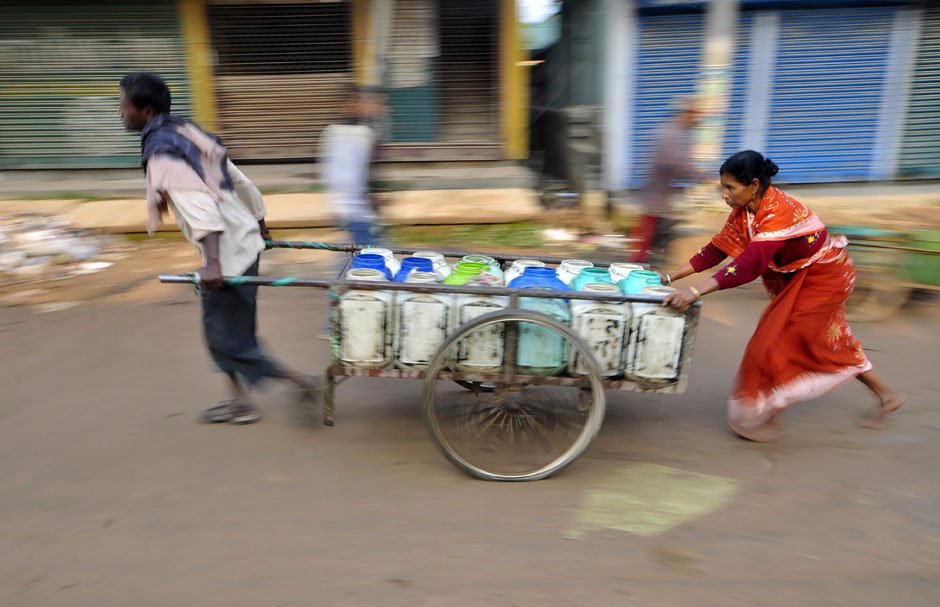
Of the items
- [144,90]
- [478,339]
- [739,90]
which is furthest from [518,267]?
[739,90]

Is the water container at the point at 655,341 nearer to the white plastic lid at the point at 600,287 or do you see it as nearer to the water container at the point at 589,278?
the white plastic lid at the point at 600,287

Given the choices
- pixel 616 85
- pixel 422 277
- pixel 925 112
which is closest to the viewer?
pixel 422 277

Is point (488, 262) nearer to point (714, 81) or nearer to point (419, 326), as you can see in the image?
point (419, 326)

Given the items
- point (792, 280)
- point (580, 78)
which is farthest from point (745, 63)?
point (792, 280)

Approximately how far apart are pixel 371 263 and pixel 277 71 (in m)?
6.43

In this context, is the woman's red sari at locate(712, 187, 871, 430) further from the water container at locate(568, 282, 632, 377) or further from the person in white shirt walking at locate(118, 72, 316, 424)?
the person in white shirt walking at locate(118, 72, 316, 424)

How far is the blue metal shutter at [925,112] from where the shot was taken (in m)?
7.99

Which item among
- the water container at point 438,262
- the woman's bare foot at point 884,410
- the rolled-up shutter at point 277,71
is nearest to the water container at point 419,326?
the water container at point 438,262

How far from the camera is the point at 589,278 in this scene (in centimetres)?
293

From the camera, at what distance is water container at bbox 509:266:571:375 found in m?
2.68

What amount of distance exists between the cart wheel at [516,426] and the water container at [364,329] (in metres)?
0.25

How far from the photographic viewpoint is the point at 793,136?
27.2 ft

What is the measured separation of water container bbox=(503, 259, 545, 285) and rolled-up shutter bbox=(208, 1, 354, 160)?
5970mm

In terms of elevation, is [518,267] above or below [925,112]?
below
